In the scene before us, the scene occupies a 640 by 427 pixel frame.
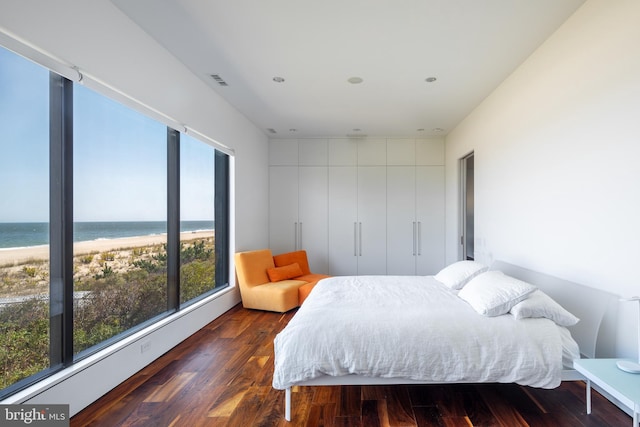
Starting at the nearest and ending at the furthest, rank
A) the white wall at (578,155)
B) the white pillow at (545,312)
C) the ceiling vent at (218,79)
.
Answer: the white wall at (578,155) → the white pillow at (545,312) → the ceiling vent at (218,79)

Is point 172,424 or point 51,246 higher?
point 51,246

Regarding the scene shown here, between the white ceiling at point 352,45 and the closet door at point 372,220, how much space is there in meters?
1.62

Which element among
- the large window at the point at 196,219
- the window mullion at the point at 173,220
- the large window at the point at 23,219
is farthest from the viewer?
the large window at the point at 196,219

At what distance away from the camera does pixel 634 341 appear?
70.7 inches

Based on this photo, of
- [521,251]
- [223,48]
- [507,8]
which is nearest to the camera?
[507,8]

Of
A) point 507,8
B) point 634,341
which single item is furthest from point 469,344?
point 507,8

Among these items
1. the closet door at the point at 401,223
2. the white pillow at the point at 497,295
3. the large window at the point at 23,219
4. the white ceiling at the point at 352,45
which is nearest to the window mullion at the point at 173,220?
the white ceiling at the point at 352,45

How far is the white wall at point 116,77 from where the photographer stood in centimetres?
165

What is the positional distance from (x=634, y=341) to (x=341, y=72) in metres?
3.03

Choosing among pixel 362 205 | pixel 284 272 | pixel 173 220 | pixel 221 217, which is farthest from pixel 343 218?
pixel 173 220

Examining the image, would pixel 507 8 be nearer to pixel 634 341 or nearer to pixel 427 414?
pixel 634 341

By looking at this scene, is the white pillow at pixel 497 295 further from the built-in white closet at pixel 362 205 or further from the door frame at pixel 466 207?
the built-in white closet at pixel 362 205

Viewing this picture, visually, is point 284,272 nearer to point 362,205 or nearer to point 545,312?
point 362,205

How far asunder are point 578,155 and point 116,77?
341 centimetres
